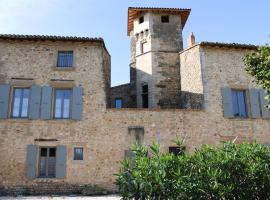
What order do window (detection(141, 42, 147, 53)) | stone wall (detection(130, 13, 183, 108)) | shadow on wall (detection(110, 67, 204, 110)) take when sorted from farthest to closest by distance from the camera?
window (detection(141, 42, 147, 53)), stone wall (detection(130, 13, 183, 108)), shadow on wall (detection(110, 67, 204, 110))

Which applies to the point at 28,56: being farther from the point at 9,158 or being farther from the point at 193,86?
the point at 193,86

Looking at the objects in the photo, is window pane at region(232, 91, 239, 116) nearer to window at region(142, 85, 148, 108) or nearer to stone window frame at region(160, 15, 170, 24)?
window at region(142, 85, 148, 108)

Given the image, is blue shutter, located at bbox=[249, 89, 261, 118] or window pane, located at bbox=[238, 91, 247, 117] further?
window pane, located at bbox=[238, 91, 247, 117]

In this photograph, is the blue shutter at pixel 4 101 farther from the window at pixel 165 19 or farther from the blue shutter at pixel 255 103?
the blue shutter at pixel 255 103

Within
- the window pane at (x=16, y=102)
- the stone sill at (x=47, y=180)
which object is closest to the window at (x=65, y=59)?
the window pane at (x=16, y=102)

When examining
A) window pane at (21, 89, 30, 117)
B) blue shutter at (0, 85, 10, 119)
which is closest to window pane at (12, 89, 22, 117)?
window pane at (21, 89, 30, 117)

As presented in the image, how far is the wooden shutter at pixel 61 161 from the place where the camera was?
13602 millimetres

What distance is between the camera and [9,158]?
13.7 m

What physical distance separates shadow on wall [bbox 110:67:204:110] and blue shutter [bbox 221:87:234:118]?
1090 millimetres

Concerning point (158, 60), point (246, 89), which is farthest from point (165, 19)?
point (246, 89)

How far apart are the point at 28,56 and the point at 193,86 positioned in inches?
339

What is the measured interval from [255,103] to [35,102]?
10.8 m

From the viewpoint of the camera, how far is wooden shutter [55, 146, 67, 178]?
13.6 meters

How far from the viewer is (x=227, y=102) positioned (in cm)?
1507
